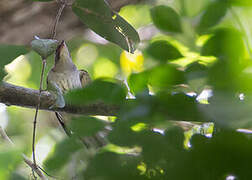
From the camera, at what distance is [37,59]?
6.85 feet

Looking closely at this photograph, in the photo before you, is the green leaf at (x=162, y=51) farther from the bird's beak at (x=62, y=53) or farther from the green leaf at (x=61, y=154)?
the bird's beak at (x=62, y=53)

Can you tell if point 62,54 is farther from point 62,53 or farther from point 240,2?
point 240,2

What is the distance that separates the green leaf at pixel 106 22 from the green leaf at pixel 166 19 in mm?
366

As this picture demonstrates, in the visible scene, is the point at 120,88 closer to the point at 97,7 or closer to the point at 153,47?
the point at 153,47

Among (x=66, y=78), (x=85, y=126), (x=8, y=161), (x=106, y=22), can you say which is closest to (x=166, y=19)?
(x=85, y=126)

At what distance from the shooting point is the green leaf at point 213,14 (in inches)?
20.9

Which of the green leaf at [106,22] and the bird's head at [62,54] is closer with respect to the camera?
the green leaf at [106,22]

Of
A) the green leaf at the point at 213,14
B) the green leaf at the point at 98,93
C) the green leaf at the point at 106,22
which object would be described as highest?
the green leaf at the point at 106,22

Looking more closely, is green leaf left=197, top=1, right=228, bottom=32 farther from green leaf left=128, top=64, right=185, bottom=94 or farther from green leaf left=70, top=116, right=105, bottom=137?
green leaf left=70, top=116, right=105, bottom=137

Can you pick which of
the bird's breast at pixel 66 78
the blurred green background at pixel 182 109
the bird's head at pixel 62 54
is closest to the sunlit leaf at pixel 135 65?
the blurred green background at pixel 182 109

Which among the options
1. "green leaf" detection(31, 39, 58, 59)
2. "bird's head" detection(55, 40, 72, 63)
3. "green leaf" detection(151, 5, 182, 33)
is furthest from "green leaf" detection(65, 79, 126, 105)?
"bird's head" detection(55, 40, 72, 63)

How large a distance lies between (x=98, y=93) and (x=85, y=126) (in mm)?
57

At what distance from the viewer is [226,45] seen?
50 centimetres

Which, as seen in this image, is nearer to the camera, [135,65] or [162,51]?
[162,51]
